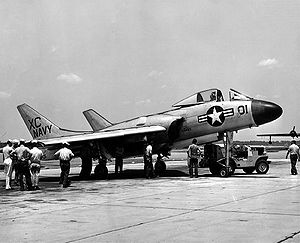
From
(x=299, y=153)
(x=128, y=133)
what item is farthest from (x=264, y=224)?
(x=299, y=153)

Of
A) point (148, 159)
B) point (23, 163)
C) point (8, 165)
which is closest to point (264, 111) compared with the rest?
point (148, 159)

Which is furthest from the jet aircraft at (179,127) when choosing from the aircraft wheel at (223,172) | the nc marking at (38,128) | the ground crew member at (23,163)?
the ground crew member at (23,163)

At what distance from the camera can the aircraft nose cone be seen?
1734 cm

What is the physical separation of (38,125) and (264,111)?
11.6 meters

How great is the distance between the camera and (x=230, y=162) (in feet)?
61.3

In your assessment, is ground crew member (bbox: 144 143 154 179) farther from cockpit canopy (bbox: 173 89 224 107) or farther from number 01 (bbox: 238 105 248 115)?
number 01 (bbox: 238 105 248 115)

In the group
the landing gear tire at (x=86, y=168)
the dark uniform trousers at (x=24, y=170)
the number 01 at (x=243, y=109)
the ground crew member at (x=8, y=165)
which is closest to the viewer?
the dark uniform trousers at (x=24, y=170)

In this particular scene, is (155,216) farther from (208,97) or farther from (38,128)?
(38,128)

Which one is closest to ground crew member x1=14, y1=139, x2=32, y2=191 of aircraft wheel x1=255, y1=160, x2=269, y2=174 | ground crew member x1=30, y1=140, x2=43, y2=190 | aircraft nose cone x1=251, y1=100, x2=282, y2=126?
ground crew member x1=30, y1=140, x2=43, y2=190

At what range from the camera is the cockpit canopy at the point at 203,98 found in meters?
18.9

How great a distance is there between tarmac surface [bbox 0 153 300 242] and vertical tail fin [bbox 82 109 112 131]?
11.7 m

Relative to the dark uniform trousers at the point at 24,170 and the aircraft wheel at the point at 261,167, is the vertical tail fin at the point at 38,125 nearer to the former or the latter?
the dark uniform trousers at the point at 24,170

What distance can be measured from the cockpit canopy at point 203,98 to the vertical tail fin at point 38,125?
6292 millimetres

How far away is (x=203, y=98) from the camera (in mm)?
19219
